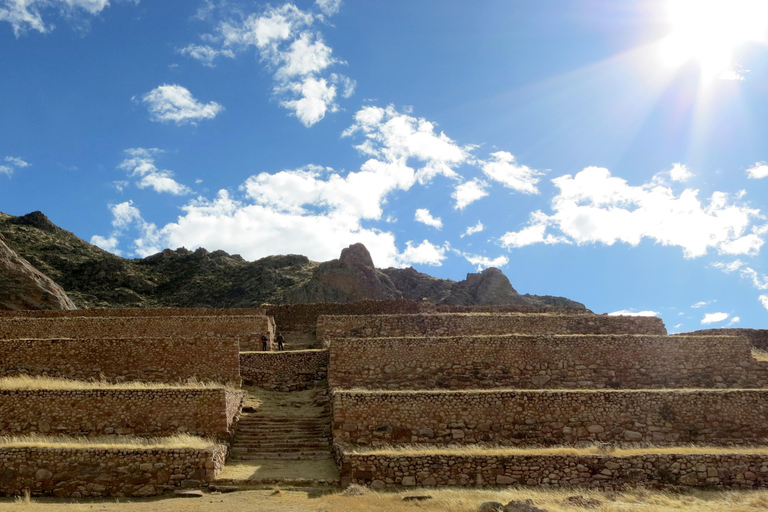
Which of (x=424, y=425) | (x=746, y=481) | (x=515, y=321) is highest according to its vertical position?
(x=515, y=321)

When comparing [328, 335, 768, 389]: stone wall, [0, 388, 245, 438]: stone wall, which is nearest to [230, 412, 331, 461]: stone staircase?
[0, 388, 245, 438]: stone wall

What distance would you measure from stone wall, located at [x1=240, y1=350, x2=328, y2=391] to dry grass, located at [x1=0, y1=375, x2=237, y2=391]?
7.95 ft

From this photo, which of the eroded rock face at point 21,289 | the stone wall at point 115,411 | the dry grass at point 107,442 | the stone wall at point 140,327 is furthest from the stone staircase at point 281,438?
the eroded rock face at point 21,289

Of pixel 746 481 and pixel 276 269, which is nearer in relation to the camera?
pixel 746 481

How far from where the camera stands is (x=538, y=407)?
15.4 m

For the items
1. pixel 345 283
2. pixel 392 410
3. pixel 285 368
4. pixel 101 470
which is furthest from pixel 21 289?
pixel 392 410

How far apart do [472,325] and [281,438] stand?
989cm

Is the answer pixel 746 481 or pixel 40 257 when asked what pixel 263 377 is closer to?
pixel 746 481

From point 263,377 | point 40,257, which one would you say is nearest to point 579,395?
point 263,377

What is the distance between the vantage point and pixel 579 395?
1552 centimetres

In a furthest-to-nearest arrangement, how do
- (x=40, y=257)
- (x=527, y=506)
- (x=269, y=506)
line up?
(x=40, y=257) < (x=269, y=506) < (x=527, y=506)

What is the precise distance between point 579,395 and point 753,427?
17.0 feet

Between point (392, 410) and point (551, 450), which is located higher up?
point (392, 410)

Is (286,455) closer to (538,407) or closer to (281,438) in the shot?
(281,438)
